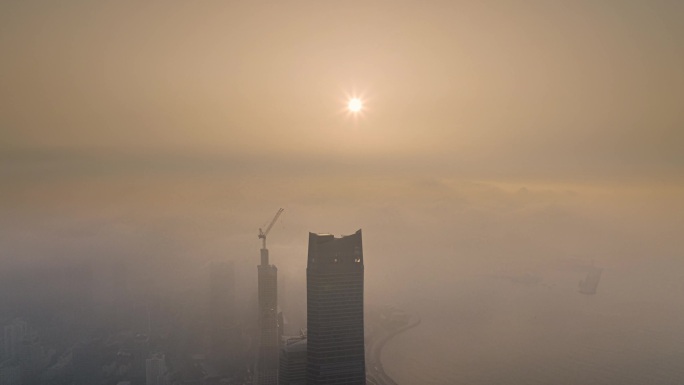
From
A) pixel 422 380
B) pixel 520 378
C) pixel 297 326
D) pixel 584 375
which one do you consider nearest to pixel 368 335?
pixel 297 326

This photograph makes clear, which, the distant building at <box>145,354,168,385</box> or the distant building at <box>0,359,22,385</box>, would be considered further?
the distant building at <box>145,354,168,385</box>

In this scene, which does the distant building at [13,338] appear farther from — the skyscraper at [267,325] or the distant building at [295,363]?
the distant building at [295,363]

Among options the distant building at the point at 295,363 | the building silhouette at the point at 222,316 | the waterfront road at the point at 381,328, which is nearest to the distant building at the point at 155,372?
the building silhouette at the point at 222,316

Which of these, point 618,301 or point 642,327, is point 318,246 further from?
Result: point 618,301

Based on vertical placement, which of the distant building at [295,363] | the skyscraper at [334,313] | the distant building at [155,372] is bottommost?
the distant building at [155,372]

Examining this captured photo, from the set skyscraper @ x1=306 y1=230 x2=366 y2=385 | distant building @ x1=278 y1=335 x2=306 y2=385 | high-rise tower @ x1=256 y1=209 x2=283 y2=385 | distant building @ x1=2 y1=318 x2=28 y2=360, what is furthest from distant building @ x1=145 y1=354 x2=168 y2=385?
skyscraper @ x1=306 y1=230 x2=366 y2=385

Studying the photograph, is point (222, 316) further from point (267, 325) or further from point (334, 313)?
point (334, 313)

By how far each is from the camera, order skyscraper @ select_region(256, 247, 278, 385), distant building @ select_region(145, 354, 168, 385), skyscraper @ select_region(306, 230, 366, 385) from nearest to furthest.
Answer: skyscraper @ select_region(306, 230, 366, 385) < skyscraper @ select_region(256, 247, 278, 385) < distant building @ select_region(145, 354, 168, 385)

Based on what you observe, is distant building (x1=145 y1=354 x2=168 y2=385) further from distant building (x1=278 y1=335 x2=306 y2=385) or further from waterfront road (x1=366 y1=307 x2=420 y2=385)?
waterfront road (x1=366 y1=307 x2=420 y2=385)

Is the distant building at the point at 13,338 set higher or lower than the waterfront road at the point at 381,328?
higher
